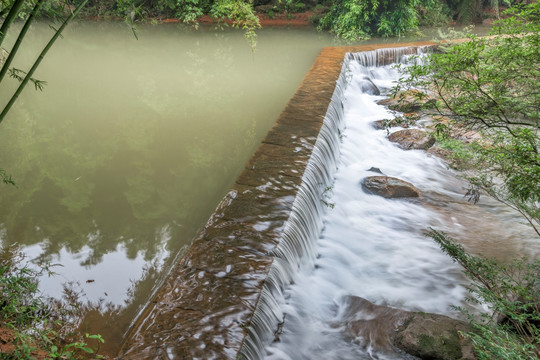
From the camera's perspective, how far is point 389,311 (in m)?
3.50

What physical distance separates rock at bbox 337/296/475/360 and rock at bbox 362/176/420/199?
2436mm

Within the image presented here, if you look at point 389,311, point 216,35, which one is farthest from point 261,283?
point 216,35

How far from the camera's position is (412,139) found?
761 cm

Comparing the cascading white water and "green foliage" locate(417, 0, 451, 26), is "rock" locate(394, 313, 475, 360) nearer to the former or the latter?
the cascading white water

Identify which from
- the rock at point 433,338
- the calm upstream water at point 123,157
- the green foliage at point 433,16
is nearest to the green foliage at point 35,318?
the calm upstream water at point 123,157

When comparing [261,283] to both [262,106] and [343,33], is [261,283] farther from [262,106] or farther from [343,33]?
[343,33]

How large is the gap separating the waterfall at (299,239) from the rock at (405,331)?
2.28ft

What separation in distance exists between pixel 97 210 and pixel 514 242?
16.8 feet

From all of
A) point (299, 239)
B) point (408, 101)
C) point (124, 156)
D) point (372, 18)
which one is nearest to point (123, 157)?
point (124, 156)

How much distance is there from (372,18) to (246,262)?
1646 cm

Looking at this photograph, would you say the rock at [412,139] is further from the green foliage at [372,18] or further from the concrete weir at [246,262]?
the green foliage at [372,18]

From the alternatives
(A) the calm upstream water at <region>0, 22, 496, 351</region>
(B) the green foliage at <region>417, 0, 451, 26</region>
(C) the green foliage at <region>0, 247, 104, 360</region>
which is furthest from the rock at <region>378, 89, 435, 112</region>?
(B) the green foliage at <region>417, 0, 451, 26</region>

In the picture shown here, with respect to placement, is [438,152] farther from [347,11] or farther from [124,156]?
[347,11]

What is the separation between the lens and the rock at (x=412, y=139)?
7457 millimetres
